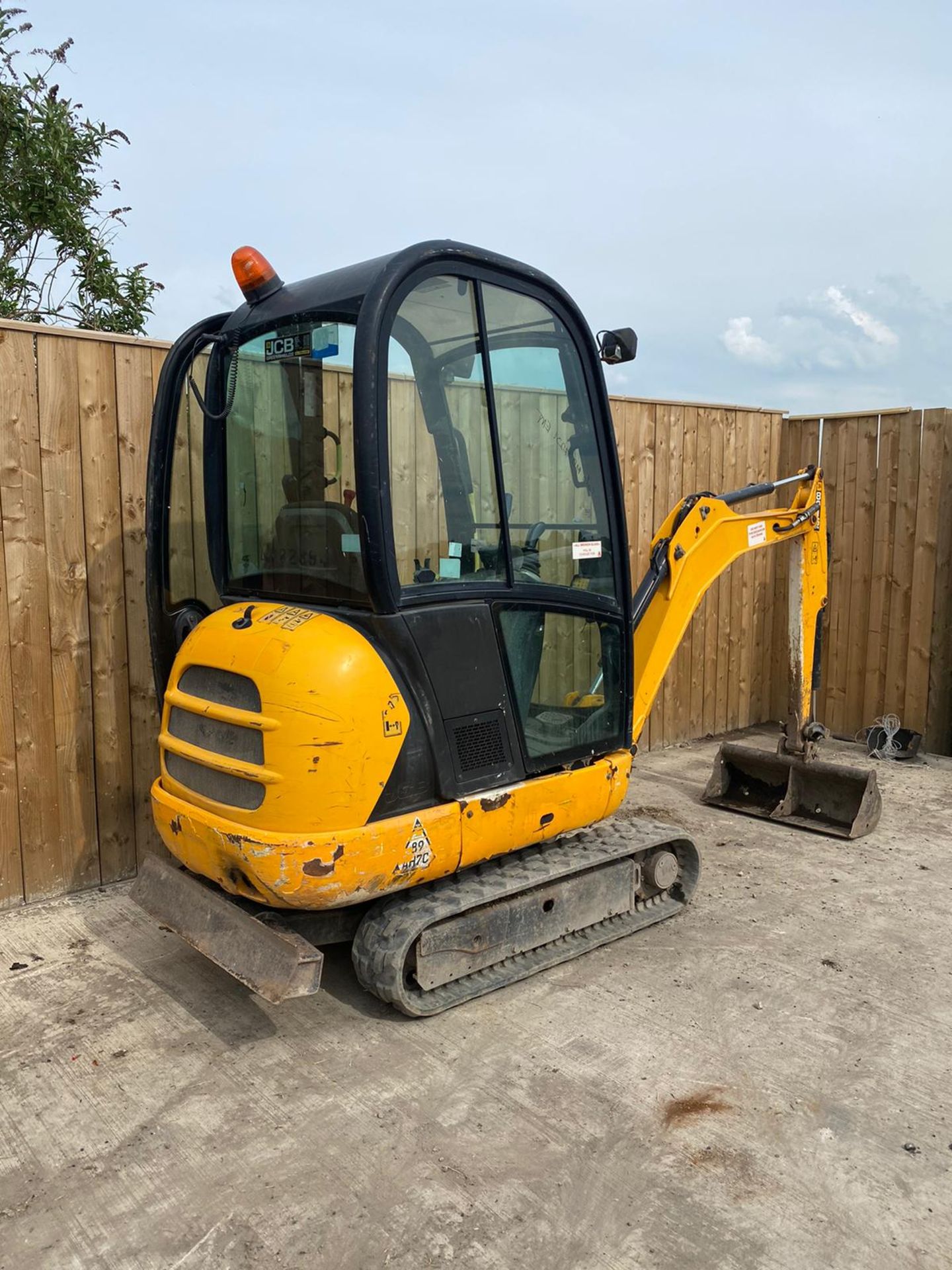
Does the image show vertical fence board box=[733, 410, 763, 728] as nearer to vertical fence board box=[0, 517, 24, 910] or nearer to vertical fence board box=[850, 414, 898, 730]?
vertical fence board box=[850, 414, 898, 730]

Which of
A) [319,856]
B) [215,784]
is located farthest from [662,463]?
[319,856]

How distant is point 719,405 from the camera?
7305 mm

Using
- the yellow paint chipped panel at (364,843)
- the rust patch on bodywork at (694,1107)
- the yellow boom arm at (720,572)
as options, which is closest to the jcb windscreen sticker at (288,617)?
the yellow paint chipped panel at (364,843)

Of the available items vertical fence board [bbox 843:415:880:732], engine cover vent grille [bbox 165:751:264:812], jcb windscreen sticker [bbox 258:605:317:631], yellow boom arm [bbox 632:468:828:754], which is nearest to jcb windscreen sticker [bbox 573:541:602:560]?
yellow boom arm [bbox 632:468:828:754]

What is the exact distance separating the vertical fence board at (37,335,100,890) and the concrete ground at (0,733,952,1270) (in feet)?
1.22

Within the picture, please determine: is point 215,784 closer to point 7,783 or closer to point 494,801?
point 494,801

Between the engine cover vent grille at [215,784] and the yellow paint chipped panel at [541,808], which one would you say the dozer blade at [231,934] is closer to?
the engine cover vent grille at [215,784]

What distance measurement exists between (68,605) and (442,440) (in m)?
2.07

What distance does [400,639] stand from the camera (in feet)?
10.1

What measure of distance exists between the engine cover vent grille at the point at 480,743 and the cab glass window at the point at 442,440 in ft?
1.54

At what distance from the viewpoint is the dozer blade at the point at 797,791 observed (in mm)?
5359

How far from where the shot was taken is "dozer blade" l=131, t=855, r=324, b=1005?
292cm

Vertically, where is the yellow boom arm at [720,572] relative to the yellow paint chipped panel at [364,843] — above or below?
above

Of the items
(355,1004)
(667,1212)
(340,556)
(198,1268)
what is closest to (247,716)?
(340,556)
